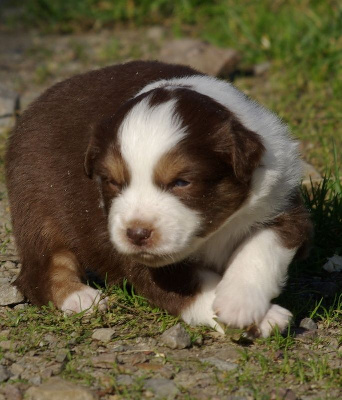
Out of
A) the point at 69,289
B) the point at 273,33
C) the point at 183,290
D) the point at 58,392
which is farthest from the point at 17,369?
the point at 273,33

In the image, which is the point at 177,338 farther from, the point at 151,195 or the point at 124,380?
the point at 151,195

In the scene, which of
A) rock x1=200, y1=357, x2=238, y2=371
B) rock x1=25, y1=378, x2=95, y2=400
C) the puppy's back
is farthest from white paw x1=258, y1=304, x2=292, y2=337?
rock x1=25, y1=378, x2=95, y2=400

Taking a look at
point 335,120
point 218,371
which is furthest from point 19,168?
point 335,120

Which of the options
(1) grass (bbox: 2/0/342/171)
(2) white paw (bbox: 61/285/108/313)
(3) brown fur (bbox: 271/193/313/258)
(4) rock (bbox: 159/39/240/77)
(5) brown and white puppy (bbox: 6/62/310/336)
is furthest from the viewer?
(4) rock (bbox: 159/39/240/77)

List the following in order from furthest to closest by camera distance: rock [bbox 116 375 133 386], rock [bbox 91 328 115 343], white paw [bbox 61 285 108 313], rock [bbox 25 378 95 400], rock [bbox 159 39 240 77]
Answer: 1. rock [bbox 159 39 240 77]
2. white paw [bbox 61 285 108 313]
3. rock [bbox 91 328 115 343]
4. rock [bbox 116 375 133 386]
5. rock [bbox 25 378 95 400]

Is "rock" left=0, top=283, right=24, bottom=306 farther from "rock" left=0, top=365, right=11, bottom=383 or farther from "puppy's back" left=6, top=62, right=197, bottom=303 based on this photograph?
"rock" left=0, top=365, right=11, bottom=383

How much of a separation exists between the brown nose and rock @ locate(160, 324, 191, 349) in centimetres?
64

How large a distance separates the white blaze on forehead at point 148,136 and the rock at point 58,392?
1.07 metres

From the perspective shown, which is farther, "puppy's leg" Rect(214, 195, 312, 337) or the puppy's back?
the puppy's back

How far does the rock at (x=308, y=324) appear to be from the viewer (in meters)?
5.18

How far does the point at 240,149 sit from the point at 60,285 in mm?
1559

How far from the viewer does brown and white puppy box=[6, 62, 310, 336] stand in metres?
4.61

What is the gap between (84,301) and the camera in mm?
5406

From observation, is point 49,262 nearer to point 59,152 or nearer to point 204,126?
point 59,152
